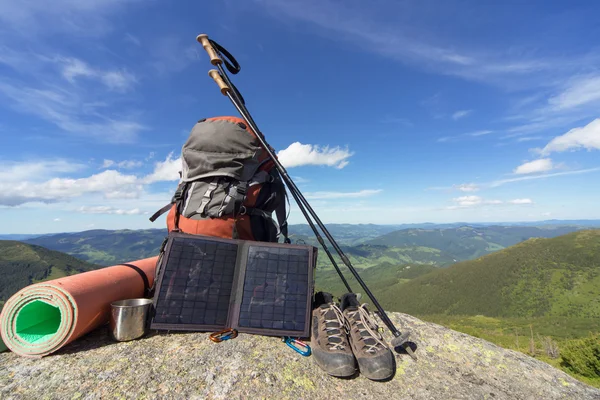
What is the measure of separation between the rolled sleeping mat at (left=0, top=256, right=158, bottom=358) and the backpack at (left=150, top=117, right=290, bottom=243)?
190 cm

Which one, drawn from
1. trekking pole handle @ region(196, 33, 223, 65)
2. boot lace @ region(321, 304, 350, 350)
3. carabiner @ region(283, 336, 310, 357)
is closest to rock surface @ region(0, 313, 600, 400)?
carabiner @ region(283, 336, 310, 357)

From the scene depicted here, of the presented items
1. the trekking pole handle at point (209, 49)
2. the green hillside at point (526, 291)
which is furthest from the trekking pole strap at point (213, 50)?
the green hillside at point (526, 291)

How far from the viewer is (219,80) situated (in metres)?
7.05

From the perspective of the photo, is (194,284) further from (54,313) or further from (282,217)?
(282,217)

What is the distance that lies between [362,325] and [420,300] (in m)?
214

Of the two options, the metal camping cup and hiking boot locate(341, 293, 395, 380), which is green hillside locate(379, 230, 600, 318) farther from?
the metal camping cup

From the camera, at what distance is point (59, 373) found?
3328 millimetres

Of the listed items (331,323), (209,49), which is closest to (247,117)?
(209,49)

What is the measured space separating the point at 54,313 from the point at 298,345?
3.76 meters

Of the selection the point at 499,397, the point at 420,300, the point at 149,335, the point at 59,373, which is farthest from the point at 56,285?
the point at 420,300

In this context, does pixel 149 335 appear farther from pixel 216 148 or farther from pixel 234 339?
pixel 216 148

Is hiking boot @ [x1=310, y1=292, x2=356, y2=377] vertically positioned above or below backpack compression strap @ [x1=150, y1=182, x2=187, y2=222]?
below

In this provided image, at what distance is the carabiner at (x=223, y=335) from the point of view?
4293mm

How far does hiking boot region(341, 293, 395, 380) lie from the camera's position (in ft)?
12.3
